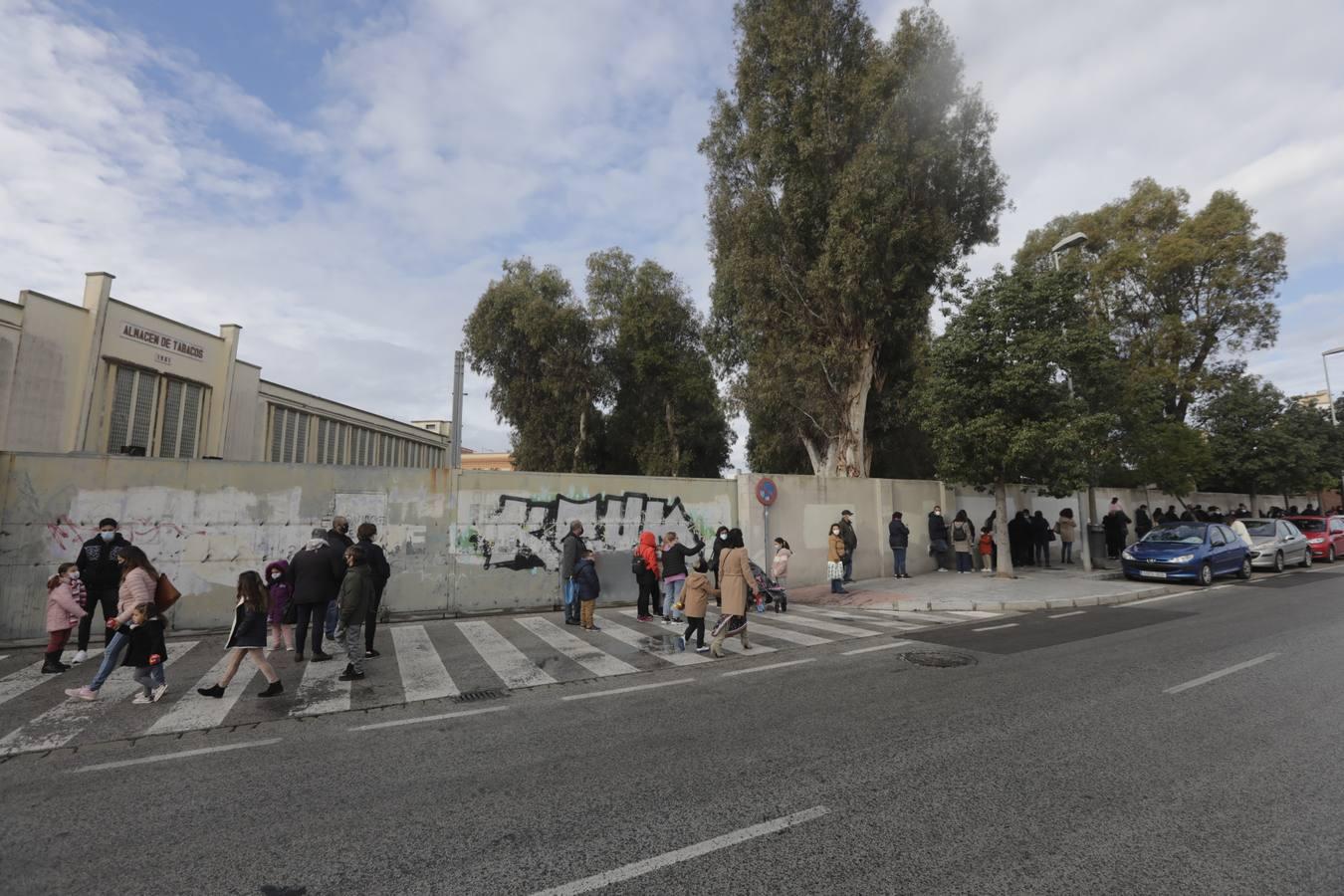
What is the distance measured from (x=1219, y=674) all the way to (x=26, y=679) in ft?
44.4

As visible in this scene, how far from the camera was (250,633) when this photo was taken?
6391mm

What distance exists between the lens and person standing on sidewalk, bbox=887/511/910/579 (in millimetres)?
16328

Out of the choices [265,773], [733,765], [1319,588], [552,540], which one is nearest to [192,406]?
[552,540]

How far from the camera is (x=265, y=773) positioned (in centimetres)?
447

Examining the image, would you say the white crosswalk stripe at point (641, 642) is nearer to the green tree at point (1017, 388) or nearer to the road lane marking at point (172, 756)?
the road lane marking at point (172, 756)

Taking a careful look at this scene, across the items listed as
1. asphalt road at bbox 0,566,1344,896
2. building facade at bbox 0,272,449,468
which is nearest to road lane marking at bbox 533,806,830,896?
asphalt road at bbox 0,566,1344,896

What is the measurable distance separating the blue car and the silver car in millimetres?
1513

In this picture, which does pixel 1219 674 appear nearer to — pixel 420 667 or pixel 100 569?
pixel 420 667

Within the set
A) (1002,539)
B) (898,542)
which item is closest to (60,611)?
(898,542)

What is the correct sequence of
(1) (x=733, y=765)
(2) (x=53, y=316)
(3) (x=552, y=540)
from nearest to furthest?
(1) (x=733, y=765), (3) (x=552, y=540), (2) (x=53, y=316)

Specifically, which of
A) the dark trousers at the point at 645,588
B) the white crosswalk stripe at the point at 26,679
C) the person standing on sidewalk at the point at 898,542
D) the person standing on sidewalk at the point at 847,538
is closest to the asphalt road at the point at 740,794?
the white crosswalk stripe at the point at 26,679

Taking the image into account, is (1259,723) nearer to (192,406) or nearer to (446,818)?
(446,818)

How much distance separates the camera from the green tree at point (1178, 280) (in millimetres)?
26578

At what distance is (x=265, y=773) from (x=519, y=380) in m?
27.8
